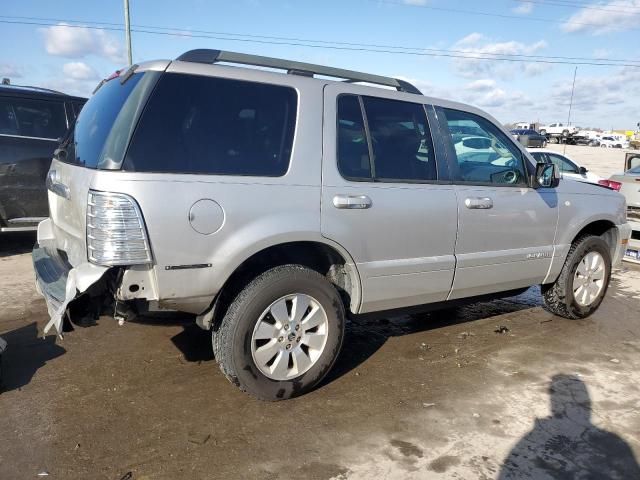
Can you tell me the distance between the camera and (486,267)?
14.0ft

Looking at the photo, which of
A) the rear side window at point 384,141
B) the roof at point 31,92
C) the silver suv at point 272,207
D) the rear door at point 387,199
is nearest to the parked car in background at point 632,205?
the silver suv at point 272,207

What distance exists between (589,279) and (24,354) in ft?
16.5

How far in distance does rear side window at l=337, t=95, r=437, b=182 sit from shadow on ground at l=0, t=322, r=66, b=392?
257 cm

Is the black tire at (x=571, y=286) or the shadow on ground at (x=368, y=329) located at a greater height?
the black tire at (x=571, y=286)

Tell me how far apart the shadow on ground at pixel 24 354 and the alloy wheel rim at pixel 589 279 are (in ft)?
15.1

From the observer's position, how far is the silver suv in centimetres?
287

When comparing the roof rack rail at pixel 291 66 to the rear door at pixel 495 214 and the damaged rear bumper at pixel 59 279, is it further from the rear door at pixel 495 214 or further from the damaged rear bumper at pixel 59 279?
the damaged rear bumper at pixel 59 279

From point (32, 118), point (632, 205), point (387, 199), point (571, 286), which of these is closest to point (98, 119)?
point (387, 199)

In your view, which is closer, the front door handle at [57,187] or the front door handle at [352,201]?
the front door handle at [57,187]

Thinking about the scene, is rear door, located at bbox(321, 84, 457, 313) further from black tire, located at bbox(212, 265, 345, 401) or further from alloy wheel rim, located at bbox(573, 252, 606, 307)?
alloy wheel rim, located at bbox(573, 252, 606, 307)

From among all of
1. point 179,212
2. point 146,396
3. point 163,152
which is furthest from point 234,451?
point 163,152

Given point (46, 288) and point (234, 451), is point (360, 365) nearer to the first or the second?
point (234, 451)

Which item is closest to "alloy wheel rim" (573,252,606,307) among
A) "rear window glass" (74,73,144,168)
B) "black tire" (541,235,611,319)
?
"black tire" (541,235,611,319)

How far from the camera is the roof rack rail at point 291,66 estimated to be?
326 cm
